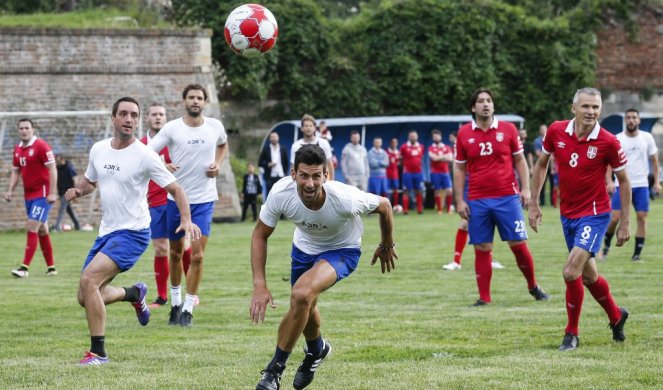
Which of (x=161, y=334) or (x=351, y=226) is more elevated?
(x=351, y=226)

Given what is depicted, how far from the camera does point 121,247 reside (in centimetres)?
859

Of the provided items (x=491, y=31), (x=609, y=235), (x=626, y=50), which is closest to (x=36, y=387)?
(x=609, y=235)

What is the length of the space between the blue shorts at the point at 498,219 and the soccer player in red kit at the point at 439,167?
16234mm

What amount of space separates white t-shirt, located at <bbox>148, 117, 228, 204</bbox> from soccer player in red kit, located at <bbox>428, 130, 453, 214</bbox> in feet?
55.9

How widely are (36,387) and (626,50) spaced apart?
32899 mm

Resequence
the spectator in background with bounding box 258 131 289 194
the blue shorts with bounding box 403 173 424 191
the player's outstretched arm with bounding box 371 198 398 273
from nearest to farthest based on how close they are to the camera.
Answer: the player's outstretched arm with bounding box 371 198 398 273
the spectator in background with bounding box 258 131 289 194
the blue shorts with bounding box 403 173 424 191

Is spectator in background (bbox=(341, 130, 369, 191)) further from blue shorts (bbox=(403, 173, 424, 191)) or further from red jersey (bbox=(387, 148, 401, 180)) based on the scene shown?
blue shorts (bbox=(403, 173, 424, 191))

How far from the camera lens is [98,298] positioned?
27.1ft

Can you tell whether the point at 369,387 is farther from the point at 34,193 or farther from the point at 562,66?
the point at 562,66

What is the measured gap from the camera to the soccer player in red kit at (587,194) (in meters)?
8.73

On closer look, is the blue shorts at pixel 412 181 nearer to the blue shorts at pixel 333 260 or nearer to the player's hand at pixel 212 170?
the player's hand at pixel 212 170

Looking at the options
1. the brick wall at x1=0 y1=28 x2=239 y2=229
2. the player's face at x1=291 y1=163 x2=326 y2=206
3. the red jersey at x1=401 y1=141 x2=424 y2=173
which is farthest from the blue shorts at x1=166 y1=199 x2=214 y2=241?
the red jersey at x1=401 y1=141 x2=424 y2=173

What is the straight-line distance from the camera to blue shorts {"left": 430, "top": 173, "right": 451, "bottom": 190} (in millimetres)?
28322

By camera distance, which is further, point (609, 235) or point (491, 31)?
point (491, 31)
